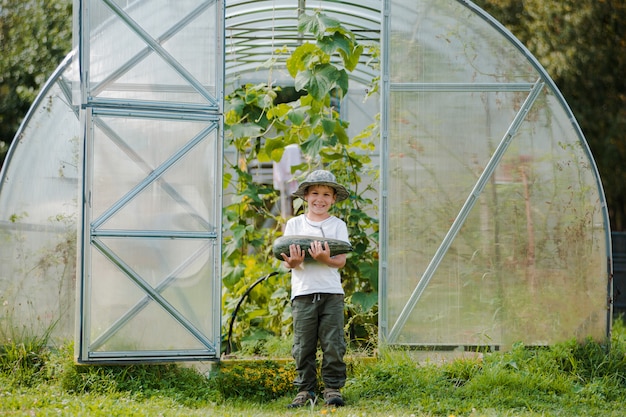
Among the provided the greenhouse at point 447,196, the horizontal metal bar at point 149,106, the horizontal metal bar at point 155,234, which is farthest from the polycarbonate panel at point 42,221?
the horizontal metal bar at point 155,234

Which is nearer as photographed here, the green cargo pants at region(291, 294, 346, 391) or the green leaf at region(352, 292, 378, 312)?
the green cargo pants at region(291, 294, 346, 391)

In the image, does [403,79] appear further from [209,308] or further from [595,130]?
[595,130]

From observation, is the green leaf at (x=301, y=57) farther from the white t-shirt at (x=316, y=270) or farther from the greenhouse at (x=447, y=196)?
Result: the white t-shirt at (x=316, y=270)

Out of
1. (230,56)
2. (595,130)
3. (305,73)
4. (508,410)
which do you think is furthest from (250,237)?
(595,130)

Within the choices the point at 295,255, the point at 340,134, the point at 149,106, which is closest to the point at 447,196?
the point at 340,134

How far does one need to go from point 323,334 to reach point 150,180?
167cm

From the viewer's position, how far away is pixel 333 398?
5426 millimetres

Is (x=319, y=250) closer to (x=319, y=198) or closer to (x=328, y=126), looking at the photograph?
(x=319, y=198)

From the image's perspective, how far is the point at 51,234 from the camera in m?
6.79

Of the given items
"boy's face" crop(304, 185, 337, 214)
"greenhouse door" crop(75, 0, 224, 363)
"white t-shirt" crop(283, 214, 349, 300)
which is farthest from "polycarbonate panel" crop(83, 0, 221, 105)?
"white t-shirt" crop(283, 214, 349, 300)

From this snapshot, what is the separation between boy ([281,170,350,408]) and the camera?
5453 mm

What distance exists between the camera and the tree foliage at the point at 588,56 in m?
14.0

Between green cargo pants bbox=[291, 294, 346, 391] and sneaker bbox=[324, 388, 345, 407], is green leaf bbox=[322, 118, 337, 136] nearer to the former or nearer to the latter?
green cargo pants bbox=[291, 294, 346, 391]

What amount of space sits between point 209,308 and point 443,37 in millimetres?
2910
